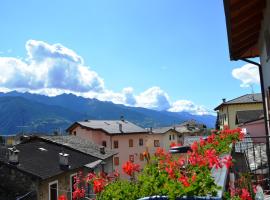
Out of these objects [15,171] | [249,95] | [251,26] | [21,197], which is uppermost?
[249,95]

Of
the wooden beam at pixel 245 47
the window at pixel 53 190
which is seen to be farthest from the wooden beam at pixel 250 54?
the window at pixel 53 190

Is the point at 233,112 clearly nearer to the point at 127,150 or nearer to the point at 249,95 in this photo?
the point at 249,95

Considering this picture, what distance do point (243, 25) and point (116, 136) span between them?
53170 mm

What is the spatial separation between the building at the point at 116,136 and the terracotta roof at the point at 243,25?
157ft

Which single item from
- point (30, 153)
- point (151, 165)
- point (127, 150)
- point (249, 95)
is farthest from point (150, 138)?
point (151, 165)

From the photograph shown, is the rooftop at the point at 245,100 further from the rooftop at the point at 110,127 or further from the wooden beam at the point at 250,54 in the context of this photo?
the wooden beam at the point at 250,54

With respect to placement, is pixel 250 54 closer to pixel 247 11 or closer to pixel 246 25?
pixel 246 25

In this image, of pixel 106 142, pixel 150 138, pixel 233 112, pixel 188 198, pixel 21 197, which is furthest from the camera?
pixel 150 138

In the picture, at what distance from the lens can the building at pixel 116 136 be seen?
60.7 metres

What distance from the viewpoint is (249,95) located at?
52.9m

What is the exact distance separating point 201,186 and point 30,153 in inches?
1008

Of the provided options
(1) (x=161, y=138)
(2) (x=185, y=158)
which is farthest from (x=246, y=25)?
(1) (x=161, y=138)

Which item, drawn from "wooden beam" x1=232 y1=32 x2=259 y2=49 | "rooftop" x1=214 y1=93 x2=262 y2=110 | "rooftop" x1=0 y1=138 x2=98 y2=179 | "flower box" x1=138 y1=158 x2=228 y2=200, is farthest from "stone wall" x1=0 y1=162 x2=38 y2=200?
"rooftop" x1=214 y1=93 x2=262 y2=110

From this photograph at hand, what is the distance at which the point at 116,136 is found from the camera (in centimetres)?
6144
